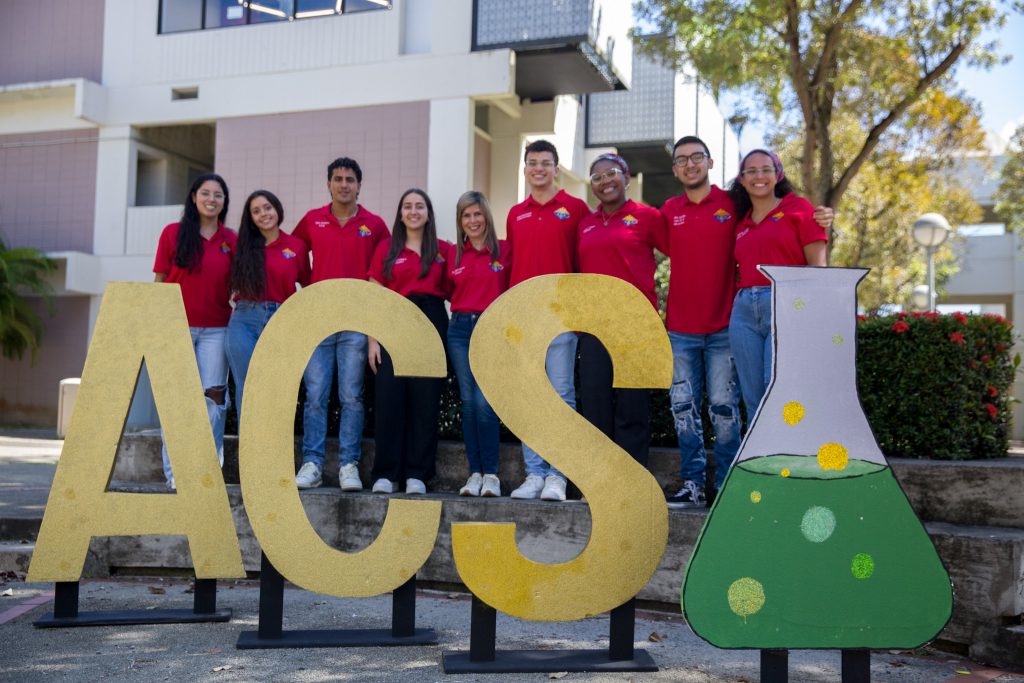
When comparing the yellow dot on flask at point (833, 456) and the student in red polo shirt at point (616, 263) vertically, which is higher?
the student in red polo shirt at point (616, 263)

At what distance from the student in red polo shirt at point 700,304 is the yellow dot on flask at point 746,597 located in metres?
1.52

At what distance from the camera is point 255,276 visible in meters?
5.30

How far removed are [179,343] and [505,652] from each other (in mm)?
2199

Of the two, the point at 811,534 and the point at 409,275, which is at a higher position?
the point at 409,275

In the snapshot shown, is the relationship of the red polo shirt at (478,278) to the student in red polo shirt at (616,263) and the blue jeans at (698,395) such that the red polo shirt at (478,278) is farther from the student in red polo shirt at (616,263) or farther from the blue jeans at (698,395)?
the blue jeans at (698,395)

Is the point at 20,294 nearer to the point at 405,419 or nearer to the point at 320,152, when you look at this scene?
the point at 320,152

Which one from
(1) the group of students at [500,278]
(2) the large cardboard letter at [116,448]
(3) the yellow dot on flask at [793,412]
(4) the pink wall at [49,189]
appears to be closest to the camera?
(3) the yellow dot on flask at [793,412]

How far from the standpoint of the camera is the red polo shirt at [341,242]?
5500 millimetres

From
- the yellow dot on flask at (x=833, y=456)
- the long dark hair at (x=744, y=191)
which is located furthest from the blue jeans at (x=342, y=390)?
the yellow dot on flask at (x=833, y=456)

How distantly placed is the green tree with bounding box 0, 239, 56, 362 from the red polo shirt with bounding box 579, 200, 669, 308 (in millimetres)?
12278

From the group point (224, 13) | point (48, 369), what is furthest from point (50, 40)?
point (48, 369)

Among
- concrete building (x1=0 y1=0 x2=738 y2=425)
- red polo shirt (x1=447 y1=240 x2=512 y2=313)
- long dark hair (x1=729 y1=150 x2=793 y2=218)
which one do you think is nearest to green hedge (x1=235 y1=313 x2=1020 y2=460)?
long dark hair (x1=729 y1=150 x2=793 y2=218)

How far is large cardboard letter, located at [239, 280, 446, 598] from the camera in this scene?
4.03 meters

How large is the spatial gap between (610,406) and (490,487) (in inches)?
34.2
